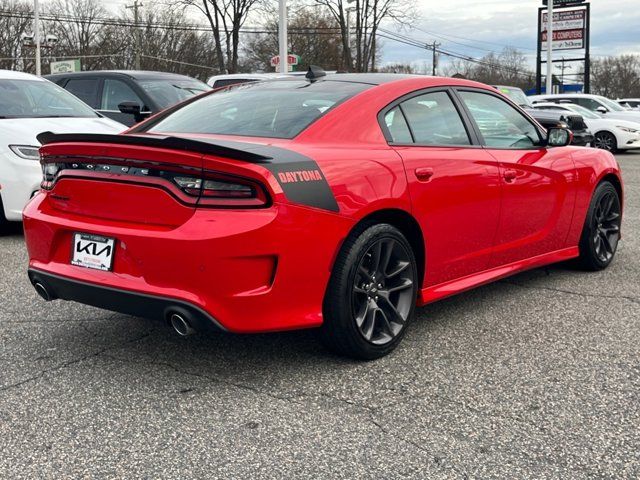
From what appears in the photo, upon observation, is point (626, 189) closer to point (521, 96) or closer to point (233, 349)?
point (521, 96)

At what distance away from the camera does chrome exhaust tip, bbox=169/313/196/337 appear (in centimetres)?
309

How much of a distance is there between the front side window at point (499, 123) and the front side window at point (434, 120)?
7.3 inches

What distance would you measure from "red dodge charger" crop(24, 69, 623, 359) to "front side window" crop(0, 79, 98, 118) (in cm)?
367

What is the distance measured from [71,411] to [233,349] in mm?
959

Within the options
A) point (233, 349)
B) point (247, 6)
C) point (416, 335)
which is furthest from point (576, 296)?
point (247, 6)

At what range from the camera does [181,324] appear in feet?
10.2

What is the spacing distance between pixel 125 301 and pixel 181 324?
277 mm

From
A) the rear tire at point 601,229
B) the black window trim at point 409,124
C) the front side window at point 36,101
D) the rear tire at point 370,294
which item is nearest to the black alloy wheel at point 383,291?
the rear tire at point 370,294

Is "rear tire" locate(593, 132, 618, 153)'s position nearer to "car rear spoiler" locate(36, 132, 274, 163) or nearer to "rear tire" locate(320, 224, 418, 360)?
"rear tire" locate(320, 224, 418, 360)

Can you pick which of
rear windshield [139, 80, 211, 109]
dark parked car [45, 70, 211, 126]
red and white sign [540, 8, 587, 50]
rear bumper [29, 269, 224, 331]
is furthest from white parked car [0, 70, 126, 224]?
red and white sign [540, 8, 587, 50]

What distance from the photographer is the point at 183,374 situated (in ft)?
11.2

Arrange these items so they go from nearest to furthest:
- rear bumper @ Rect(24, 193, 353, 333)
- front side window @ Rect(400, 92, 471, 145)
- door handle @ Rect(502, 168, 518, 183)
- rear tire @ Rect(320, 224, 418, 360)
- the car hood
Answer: rear bumper @ Rect(24, 193, 353, 333) → rear tire @ Rect(320, 224, 418, 360) → front side window @ Rect(400, 92, 471, 145) → door handle @ Rect(502, 168, 518, 183) → the car hood

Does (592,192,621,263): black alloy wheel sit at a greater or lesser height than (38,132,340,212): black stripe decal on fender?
lesser

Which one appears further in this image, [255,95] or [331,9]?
[331,9]
